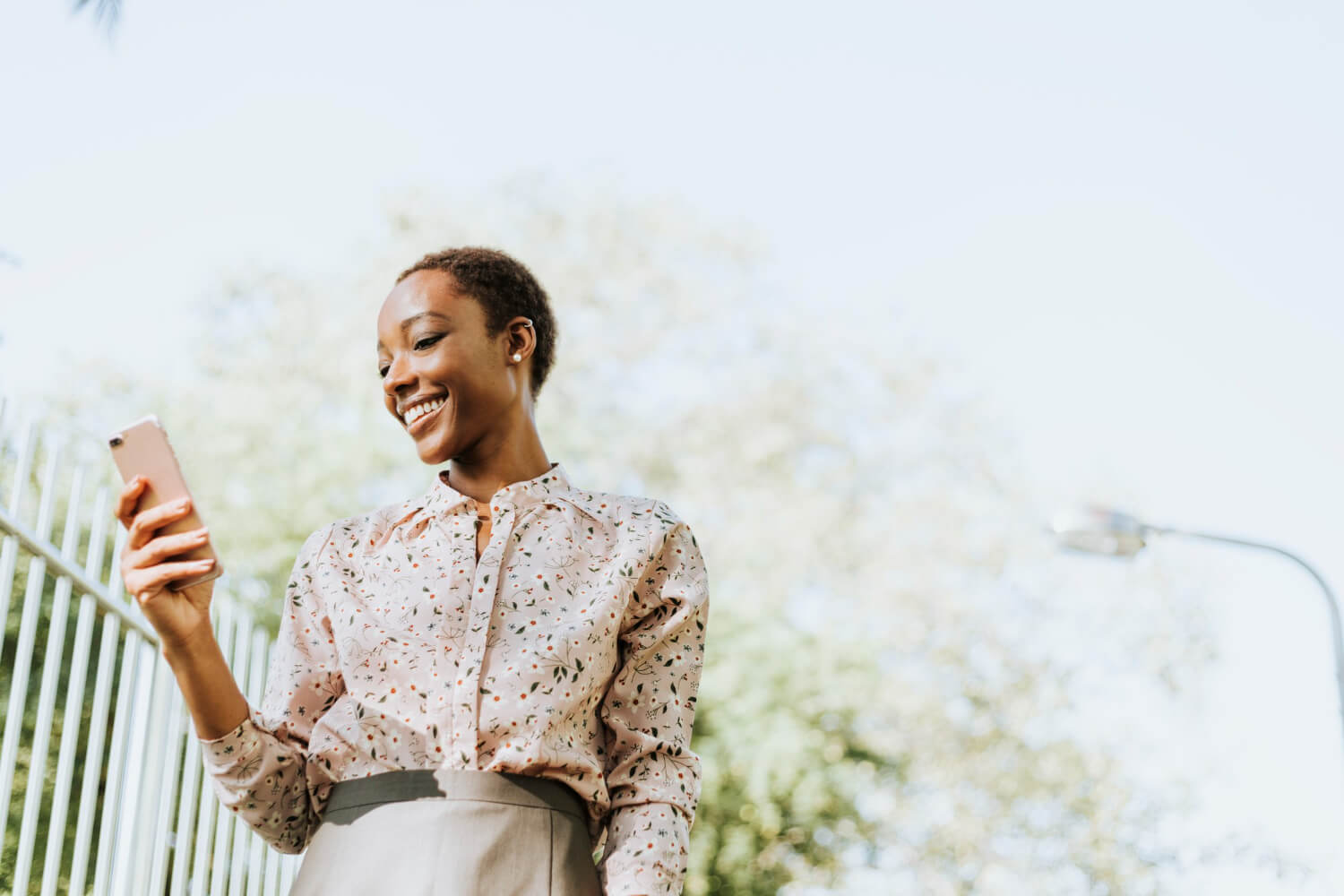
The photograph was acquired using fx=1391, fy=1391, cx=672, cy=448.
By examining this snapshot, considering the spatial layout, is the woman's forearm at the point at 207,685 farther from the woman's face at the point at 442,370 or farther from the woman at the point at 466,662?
the woman's face at the point at 442,370

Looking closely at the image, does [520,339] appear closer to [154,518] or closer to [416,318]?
[416,318]

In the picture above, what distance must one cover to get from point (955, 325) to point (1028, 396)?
121 centimetres

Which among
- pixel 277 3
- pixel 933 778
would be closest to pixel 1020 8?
pixel 277 3

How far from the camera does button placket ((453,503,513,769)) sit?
6.13 ft

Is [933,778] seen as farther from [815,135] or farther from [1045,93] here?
[1045,93]

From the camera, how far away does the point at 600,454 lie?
13953mm

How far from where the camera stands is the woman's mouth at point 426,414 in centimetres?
212

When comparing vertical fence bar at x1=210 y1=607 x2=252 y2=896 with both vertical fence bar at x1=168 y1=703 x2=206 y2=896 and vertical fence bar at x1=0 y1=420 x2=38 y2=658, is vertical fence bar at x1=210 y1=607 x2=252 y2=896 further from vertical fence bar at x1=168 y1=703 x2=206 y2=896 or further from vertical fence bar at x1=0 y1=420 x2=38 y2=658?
vertical fence bar at x1=0 y1=420 x2=38 y2=658

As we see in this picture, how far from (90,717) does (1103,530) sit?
8.10m

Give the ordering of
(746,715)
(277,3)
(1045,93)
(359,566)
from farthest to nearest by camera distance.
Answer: (1045,93)
(277,3)
(746,715)
(359,566)

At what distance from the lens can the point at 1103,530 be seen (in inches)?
401

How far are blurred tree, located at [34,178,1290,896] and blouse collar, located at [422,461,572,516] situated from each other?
33.8ft

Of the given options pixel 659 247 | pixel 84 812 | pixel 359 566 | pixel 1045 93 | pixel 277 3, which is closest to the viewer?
pixel 359 566

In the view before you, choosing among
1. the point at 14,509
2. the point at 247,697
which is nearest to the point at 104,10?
the point at 14,509
